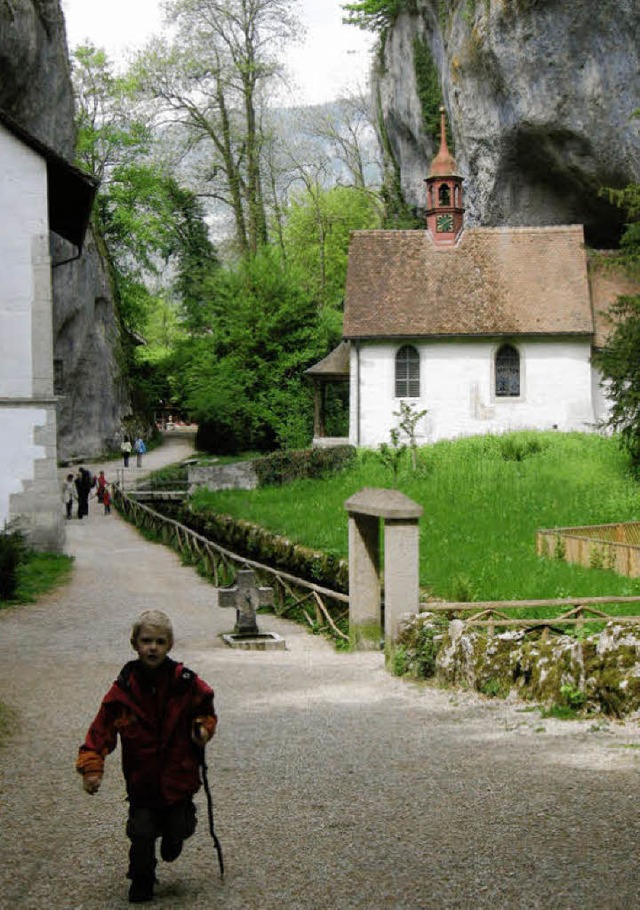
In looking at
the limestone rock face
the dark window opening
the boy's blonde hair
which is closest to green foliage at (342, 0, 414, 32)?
the limestone rock face

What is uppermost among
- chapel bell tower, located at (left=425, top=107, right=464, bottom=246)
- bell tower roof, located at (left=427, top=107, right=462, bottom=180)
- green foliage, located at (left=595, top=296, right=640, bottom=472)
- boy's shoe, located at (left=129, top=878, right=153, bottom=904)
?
bell tower roof, located at (left=427, top=107, right=462, bottom=180)

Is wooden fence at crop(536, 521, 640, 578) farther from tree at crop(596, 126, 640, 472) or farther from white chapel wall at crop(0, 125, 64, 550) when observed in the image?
white chapel wall at crop(0, 125, 64, 550)

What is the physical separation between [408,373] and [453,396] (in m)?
1.79

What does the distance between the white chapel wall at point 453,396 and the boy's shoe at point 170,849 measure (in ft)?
103

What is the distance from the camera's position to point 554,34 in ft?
103

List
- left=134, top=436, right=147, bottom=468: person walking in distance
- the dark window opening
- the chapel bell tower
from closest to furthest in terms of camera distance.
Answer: the chapel bell tower
the dark window opening
left=134, top=436, right=147, bottom=468: person walking in distance

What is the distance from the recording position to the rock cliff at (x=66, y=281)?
28.6 metres

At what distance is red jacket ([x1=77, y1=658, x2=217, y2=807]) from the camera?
4.46 m

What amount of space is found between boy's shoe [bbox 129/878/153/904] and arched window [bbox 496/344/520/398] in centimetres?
3290

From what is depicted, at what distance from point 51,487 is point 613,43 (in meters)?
21.7

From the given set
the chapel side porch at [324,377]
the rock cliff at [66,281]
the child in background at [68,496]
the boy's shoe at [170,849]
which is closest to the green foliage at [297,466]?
the chapel side porch at [324,377]

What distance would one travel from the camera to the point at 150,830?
442 cm

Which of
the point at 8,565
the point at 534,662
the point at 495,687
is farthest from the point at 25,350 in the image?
the point at 534,662

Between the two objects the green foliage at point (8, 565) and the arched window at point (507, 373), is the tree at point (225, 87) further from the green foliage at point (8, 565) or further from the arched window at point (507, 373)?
the green foliage at point (8, 565)
